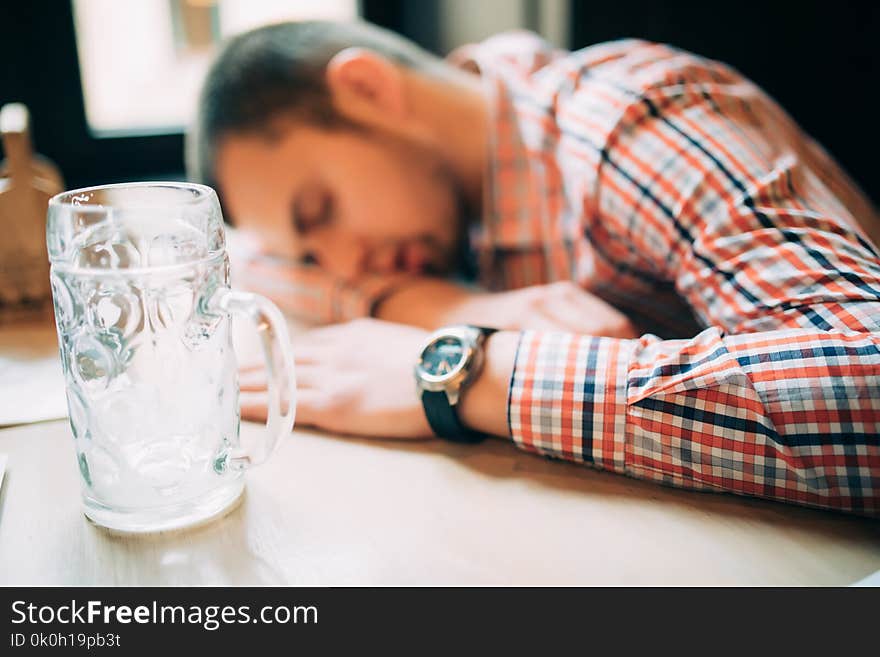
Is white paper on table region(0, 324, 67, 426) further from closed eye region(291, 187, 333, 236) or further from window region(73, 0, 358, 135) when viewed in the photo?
window region(73, 0, 358, 135)

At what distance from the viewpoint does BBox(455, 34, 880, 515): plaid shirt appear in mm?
575

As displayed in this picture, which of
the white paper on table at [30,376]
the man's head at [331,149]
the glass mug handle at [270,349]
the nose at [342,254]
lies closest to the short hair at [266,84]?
the man's head at [331,149]

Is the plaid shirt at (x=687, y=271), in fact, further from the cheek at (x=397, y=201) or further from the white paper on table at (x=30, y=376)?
the white paper on table at (x=30, y=376)

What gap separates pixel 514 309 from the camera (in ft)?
2.96

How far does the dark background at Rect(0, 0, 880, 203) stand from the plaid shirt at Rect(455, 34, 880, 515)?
0.16 metres

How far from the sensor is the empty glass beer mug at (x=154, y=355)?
0.51 m

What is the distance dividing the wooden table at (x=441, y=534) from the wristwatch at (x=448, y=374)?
0.03 meters

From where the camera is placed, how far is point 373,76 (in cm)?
99

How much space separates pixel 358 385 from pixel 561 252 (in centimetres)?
40

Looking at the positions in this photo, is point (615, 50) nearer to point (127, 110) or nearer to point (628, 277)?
point (628, 277)

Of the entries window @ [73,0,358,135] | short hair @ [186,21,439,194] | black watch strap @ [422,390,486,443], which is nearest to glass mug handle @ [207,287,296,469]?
black watch strap @ [422,390,486,443]

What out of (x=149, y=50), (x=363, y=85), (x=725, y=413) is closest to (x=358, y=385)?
(x=725, y=413)

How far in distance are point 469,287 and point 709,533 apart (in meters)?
0.64
